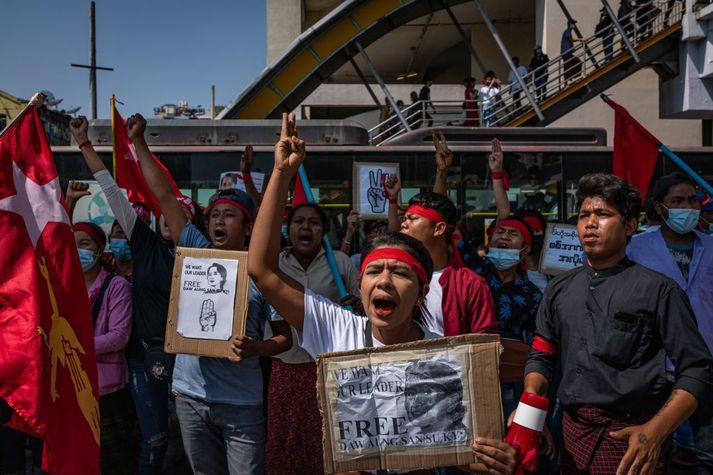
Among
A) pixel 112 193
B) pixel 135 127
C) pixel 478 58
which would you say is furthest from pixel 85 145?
pixel 478 58

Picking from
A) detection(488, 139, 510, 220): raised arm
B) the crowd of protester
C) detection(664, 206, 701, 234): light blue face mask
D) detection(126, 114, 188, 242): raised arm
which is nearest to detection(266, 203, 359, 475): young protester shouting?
the crowd of protester

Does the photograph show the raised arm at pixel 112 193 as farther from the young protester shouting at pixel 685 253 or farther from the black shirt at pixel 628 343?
the young protester shouting at pixel 685 253

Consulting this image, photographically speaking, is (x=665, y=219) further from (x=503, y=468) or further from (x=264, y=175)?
(x=264, y=175)

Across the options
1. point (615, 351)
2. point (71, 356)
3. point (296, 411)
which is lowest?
point (296, 411)

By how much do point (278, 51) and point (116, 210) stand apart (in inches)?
886

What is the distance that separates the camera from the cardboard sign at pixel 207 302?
10.9ft

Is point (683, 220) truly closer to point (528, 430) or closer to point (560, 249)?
point (560, 249)

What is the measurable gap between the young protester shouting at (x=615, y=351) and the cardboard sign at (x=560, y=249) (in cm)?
257

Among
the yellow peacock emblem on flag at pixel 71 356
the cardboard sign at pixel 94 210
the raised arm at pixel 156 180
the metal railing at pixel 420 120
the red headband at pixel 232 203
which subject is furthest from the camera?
the metal railing at pixel 420 120

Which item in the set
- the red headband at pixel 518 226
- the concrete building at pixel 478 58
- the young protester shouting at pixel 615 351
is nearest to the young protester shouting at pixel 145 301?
the red headband at pixel 518 226

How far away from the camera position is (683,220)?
3.96 m

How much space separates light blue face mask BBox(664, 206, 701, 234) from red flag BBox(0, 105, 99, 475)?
335cm

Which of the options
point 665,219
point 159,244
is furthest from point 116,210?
point 665,219

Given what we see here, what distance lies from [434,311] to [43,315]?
1.81 m
